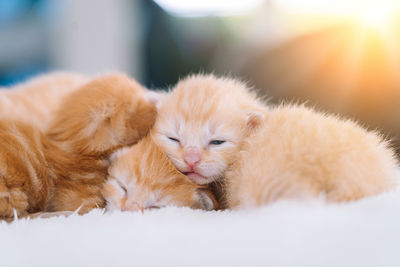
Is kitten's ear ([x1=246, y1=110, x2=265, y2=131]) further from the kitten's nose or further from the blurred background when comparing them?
the blurred background

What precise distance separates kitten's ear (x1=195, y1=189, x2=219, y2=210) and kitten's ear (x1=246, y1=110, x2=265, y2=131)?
0.18 m

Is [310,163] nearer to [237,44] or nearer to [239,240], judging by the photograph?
[239,240]

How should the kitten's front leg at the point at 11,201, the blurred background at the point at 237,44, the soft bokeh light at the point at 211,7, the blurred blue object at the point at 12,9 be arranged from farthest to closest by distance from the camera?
the blurred blue object at the point at 12,9
the soft bokeh light at the point at 211,7
the blurred background at the point at 237,44
the kitten's front leg at the point at 11,201

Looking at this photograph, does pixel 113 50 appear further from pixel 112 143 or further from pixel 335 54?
pixel 112 143

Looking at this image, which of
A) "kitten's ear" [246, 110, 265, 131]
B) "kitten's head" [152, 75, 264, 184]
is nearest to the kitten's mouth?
"kitten's head" [152, 75, 264, 184]

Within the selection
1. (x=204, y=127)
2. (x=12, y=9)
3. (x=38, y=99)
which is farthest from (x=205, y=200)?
(x=12, y=9)

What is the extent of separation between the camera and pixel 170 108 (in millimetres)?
958

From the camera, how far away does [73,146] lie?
94 cm

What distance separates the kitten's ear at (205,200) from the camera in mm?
840

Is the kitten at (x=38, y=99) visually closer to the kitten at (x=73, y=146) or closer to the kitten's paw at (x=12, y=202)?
the kitten at (x=73, y=146)

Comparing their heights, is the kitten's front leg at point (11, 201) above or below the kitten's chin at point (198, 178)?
below

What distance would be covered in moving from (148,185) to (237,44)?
1.31m

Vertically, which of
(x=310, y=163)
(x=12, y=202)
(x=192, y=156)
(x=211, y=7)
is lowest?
(x=12, y=202)

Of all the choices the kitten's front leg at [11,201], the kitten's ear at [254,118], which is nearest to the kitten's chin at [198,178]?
the kitten's ear at [254,118]
